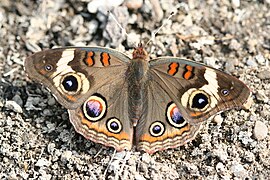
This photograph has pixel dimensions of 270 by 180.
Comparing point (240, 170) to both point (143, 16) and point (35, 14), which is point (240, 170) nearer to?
point (143, 16)

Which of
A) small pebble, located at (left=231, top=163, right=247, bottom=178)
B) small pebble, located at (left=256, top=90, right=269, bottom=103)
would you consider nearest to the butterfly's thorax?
small pebble, located at (left=231, top=163, right=247, bottom=178)

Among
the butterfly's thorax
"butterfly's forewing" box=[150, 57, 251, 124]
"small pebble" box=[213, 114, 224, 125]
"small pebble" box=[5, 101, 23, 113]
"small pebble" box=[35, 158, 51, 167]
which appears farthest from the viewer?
"small pebble" box=[5, 101, 23, 113]

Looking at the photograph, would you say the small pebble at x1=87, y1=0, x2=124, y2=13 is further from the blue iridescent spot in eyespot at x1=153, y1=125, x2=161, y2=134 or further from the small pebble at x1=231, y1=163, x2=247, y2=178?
the small pebble at x1=231, y1=163, x2=247, y2=178

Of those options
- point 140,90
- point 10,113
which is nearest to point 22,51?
point 10,113

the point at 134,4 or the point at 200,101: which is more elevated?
the point at 134,4

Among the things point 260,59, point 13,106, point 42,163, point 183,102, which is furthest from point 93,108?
point 260,59

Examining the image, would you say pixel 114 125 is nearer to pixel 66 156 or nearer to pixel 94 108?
pixel 94 108
